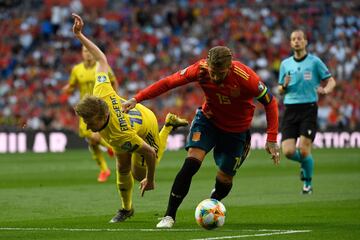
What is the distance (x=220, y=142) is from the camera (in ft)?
36.7

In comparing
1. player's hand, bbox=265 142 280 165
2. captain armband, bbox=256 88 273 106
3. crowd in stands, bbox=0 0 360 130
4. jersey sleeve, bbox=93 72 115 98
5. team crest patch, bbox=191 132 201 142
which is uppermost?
crowd in stands, bbox=0 0 360 130

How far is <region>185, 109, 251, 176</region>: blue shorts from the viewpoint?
10.8 meters

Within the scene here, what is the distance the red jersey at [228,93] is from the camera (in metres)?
10.3

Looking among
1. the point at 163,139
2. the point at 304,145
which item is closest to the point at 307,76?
the point at 304,145

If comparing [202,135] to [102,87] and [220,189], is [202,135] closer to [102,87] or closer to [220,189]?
[220,189]

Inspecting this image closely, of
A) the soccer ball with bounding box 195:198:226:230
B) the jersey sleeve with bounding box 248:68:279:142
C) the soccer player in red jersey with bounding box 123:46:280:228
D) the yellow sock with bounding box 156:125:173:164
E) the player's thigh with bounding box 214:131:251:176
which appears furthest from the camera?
the yellow sock with bounding box 156:125:173:164

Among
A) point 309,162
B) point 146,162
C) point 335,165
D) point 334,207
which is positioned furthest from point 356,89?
point 146,162

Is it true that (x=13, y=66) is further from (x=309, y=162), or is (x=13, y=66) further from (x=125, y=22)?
(x=309, y=162)

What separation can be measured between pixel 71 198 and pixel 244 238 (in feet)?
19.7

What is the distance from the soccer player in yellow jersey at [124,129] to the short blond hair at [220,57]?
1.20m

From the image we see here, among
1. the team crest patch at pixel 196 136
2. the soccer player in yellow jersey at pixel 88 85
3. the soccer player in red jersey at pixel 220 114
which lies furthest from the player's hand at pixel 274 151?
the soccer player in yellow jersey at pixel 88 85

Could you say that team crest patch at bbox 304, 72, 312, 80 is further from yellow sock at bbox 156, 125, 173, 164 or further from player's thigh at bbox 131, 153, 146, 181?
player's thigh at bbox 131, 153, 146, 181

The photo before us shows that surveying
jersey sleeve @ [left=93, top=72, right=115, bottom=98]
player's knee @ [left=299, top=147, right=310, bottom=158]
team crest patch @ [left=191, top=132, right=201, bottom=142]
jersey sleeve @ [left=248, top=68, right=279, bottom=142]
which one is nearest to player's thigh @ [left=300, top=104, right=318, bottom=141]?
player's knee @ [left=299, top=147, right=310, bottom=158]

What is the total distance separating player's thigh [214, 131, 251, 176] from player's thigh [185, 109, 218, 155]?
0.17m
